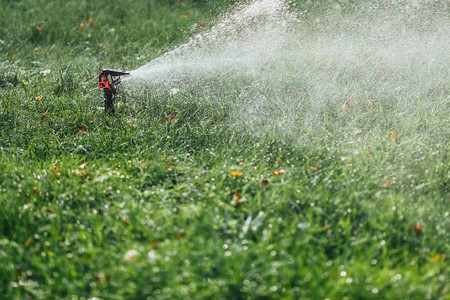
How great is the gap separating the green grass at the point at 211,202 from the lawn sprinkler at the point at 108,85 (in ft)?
0.35

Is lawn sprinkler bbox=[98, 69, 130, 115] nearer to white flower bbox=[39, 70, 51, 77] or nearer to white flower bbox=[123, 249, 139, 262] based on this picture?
white flower bbox=[39, 70, 51, 77]

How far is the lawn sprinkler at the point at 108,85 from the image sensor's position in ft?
10.1

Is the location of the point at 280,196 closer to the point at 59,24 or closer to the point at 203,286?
the point at 203,286

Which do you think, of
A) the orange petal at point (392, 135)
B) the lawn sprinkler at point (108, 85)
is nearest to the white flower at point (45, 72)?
the lawn sprinkler at point (108, 85)

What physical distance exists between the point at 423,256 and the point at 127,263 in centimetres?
134

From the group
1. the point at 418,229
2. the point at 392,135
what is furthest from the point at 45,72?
the point at 418,229

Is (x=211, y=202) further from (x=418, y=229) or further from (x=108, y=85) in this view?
(x=108, y=85)

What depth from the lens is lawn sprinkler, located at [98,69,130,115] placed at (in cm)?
307

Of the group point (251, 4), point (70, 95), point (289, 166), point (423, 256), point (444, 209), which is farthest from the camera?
point (251, 4)

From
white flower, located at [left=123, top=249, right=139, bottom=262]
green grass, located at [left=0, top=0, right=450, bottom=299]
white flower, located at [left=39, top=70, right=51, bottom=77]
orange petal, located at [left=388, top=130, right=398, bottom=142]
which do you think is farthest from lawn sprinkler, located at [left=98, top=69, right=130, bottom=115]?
orange petal, located at [left=388, top=130, right=398, bottom=142]

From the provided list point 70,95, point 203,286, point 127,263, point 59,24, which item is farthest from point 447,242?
point 59,24

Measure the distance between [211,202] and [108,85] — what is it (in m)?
1.48

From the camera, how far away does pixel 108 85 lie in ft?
10.2

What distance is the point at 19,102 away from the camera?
3.42 metres
